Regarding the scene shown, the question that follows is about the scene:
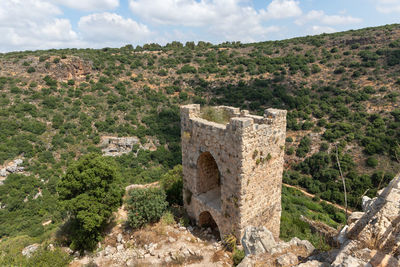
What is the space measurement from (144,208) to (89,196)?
8.59ft

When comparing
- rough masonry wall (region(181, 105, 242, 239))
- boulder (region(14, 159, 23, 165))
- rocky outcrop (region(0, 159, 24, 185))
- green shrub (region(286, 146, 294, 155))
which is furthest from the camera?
green shrub (region(286, 146, 294, 155))

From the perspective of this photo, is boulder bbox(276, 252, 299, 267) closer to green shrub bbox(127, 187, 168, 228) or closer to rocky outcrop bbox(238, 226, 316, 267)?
rocky outcrop bbox(238, 226, 316, 267)

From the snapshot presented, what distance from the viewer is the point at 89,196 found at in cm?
1081

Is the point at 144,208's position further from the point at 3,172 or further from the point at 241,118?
the point at 3,172

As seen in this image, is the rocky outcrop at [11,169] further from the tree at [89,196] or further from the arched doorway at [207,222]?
the arched doorway at [207,222]

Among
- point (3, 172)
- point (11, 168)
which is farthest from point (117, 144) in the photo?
point (3, 172)

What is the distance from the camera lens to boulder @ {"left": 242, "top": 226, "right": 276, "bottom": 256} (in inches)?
254

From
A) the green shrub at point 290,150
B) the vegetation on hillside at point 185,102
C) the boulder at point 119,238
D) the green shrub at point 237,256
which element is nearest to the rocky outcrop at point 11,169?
the vegetation on hillside at point 185,102

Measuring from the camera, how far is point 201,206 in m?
11.0

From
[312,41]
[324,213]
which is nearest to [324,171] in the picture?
[324,213]

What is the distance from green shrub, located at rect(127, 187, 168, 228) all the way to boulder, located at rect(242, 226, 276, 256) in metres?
5.76

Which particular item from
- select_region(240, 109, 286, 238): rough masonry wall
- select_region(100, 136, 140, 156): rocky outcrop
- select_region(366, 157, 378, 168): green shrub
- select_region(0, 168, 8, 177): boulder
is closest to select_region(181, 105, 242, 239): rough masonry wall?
select_region(240, 109, 286, 238): rough masonry wall

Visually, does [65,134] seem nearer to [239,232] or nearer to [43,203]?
[43,203]

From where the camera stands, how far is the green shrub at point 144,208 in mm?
11367
